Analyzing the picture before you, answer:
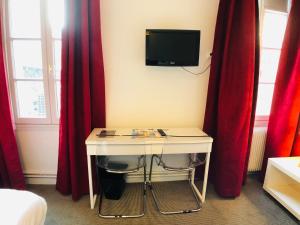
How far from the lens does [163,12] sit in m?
1.98

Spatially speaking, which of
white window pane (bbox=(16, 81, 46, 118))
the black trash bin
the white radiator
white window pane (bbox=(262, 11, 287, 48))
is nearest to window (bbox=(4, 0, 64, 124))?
white window pane (bbox=(16, 81, 46, 118))

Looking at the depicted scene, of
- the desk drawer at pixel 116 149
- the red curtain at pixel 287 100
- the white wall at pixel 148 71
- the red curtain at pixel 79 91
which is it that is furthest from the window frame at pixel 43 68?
the red curtain at pixel 287 100

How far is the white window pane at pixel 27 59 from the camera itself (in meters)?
1.96

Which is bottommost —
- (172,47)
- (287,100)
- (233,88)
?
(287,100)

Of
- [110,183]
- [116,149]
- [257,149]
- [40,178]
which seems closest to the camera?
[116,149]

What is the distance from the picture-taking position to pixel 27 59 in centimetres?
198

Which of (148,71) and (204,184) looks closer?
(204,184)

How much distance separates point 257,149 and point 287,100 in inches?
26.8

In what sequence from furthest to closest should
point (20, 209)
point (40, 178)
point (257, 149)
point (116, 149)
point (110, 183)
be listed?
point (257, 149), point (40, 178), point (110, 183), point (116, 149), point (20, 209)

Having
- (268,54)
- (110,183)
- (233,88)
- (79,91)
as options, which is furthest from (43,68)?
(268,54)

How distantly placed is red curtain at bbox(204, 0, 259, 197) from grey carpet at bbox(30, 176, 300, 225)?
0.56 feet

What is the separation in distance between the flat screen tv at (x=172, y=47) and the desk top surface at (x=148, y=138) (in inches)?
28.3

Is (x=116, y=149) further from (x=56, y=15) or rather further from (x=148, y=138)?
(x=56, y=15)

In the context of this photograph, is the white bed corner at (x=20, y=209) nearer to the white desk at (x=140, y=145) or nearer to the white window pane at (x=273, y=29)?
the white desk at (x=140, y=145)
